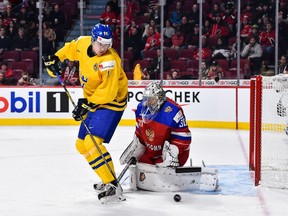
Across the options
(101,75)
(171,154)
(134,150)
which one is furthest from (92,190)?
(101,75)

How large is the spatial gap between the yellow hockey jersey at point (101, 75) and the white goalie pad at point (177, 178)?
1.63ft

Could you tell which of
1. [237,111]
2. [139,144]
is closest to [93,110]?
[139,144]

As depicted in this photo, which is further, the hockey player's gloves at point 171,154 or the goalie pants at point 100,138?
the hockey player's gloves at point 171,154

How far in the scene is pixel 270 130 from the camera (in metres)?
5.78

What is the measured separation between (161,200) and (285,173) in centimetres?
129

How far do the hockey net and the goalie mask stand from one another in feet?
2.76

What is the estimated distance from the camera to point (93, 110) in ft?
15.5

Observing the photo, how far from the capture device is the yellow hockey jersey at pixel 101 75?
453 cm

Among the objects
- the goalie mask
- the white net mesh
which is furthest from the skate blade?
the white net mesh

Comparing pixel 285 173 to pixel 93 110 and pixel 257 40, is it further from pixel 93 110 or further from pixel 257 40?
pixel 257 40

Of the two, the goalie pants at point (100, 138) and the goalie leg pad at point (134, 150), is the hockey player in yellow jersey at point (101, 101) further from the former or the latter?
the goalie leg pad at point (134, 150)

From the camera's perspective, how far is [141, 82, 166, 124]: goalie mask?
467cm

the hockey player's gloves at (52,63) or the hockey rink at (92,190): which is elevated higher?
the hockey player's gloves at (52,63)

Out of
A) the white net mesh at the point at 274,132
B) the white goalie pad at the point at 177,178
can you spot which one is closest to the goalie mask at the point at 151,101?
the white goalie pad at the point at 177,178
